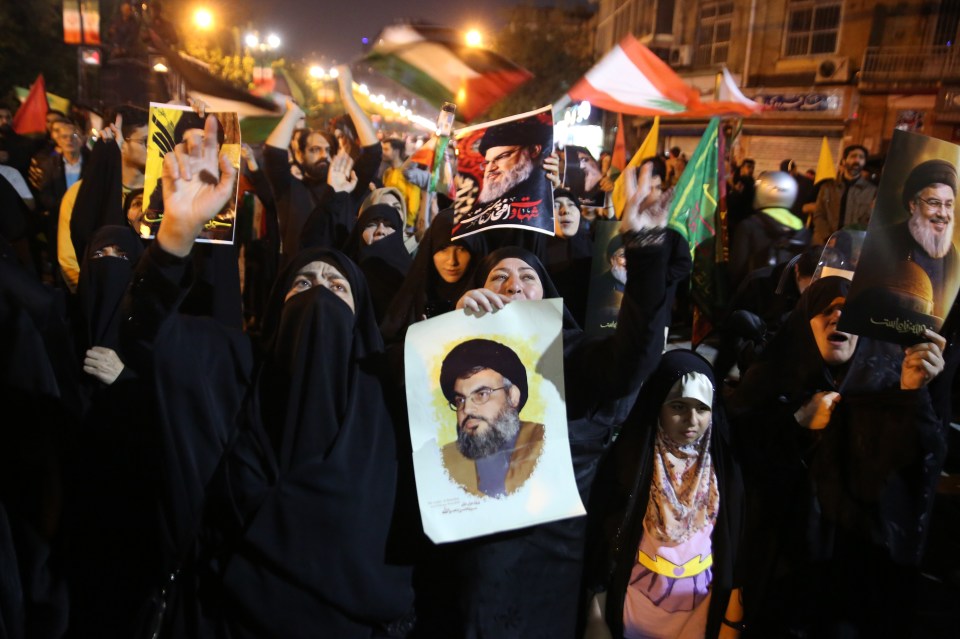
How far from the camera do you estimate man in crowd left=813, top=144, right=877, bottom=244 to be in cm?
728

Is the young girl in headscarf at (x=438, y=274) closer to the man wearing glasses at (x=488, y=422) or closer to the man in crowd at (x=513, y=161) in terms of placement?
the man in crowd at (x=513, y=161)

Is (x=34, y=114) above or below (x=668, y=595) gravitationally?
above

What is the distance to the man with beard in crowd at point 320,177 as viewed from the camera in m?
4.46

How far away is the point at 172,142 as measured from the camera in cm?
303

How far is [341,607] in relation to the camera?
7.00 feet

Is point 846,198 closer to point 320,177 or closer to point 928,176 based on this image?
point 320,177

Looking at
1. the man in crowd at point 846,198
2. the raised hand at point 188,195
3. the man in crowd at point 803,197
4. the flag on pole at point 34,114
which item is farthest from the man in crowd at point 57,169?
the man in crowd at point 803,197

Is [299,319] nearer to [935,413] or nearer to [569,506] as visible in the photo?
[569,506]

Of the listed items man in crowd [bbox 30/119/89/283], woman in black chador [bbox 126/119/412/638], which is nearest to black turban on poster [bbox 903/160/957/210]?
woman in black chador [bbox 126/119/412/638]

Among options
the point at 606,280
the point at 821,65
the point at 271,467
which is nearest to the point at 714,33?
the point at 821,65

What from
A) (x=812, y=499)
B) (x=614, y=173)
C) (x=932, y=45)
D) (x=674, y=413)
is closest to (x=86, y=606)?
(x=674, y=413)

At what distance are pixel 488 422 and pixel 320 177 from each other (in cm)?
424

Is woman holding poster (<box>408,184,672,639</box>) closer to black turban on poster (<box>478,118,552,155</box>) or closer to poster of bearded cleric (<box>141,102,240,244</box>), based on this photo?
black turban on poster (<box>478,118,552,155</box>)

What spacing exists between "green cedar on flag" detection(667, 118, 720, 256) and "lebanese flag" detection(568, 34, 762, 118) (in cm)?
32
